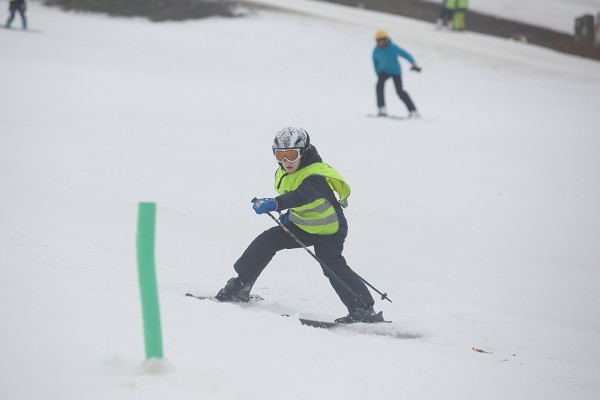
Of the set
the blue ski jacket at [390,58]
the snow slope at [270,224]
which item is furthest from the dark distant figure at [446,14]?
the blue ski jacket at [390,58]

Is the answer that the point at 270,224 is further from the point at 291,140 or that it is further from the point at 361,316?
the point at 291,140

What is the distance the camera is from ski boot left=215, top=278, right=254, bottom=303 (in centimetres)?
577

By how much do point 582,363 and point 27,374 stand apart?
4164 millimetres

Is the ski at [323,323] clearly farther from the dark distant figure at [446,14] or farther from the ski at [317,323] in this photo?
the dark distant figure at [446,14]

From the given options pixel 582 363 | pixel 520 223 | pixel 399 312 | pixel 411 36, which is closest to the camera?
pixel 582 363

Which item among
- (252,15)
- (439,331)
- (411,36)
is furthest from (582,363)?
(252,15)

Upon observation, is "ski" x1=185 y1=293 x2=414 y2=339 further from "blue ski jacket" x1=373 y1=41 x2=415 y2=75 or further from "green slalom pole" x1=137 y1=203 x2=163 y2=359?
"blue ski jacket" x1=373 y1=41 x2=415 y2=75

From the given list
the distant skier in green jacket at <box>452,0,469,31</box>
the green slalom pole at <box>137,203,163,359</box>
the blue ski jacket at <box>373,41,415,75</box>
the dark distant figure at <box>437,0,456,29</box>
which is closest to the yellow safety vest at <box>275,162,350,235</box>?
the green slalom pole at <box>137,203,163,359</box>

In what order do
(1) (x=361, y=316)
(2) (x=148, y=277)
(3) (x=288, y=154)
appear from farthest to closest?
1. (1) (x=361, y=316)
2. (3) (x=288, y=154)
3. (2) (x=148, y=277)

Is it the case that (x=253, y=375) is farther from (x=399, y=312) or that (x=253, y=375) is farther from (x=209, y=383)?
(x=399, y=312)

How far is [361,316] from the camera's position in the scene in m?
5.81

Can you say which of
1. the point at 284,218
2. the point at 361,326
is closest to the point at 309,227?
the point at 284,218

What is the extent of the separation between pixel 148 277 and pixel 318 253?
2.45 m

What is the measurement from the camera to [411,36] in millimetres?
26172
